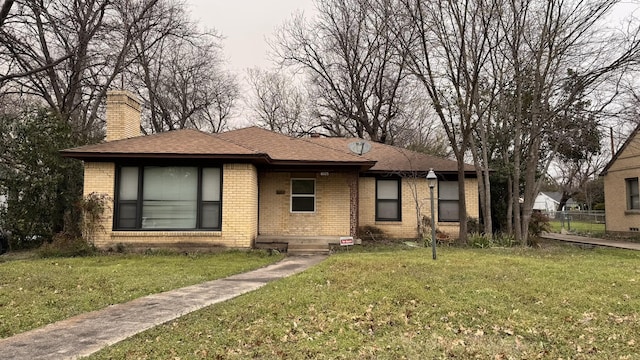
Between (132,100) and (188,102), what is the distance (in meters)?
16.9

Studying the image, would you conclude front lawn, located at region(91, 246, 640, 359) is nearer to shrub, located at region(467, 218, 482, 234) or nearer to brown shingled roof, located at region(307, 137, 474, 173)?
shrub, located at region(467, 218, 482, 234)

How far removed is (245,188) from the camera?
12141 mm

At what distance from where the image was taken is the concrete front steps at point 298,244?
12.7 m

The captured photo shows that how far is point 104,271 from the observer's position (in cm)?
890

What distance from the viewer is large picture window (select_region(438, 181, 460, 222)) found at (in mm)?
16219

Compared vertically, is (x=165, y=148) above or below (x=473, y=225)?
above

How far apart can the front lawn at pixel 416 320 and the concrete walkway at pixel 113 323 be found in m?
0.29

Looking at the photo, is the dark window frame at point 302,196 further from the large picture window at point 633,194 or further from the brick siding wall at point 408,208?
the large picture window at point 633,194

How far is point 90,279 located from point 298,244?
613 cm

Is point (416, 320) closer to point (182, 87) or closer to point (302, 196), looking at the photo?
point (302, 196)

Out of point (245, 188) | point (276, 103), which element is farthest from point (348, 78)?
point (245, 188)

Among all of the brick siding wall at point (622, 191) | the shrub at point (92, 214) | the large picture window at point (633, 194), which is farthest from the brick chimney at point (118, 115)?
the large picture window at point (633, 194)

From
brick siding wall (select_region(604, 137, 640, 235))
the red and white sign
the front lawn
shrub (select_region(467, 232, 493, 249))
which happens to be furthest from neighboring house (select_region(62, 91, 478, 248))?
brick siding wall (select_region(604, 137, 640, 235))

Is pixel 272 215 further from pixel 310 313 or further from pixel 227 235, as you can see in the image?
pixel 310 313
